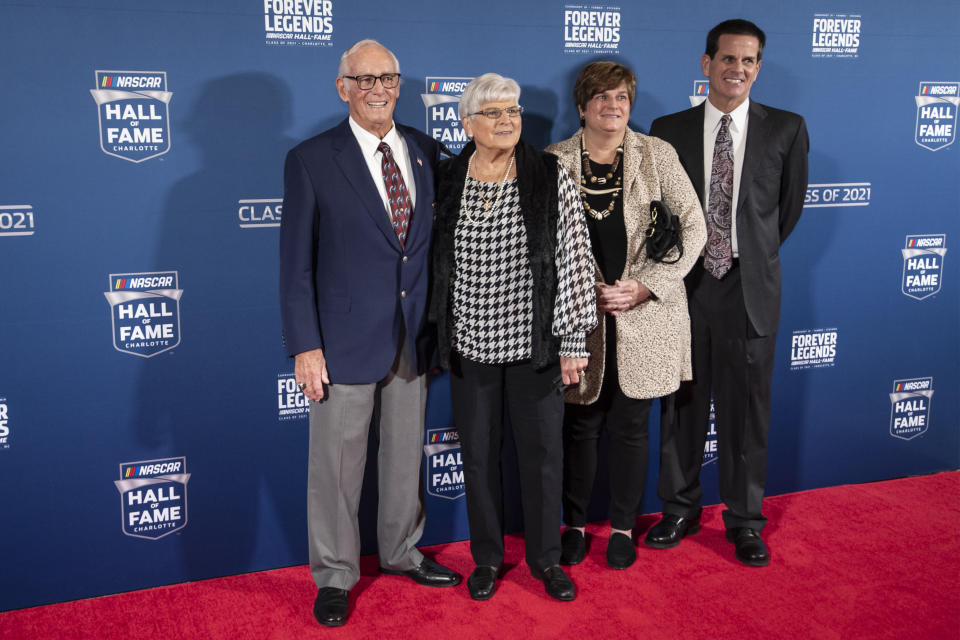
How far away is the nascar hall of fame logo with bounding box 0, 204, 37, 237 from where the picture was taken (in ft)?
8.78

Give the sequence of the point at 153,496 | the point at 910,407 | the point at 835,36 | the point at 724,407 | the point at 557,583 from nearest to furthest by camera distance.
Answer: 1. the point at 557,583
2. the point at 153,496
3. the point at 724,407
4. the point at 835,36
5. the point at 910,407

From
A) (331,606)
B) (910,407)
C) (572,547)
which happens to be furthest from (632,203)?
(910,407)

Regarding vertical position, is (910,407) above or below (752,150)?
below

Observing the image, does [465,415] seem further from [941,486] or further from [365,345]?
[941,486]

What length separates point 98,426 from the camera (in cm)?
286

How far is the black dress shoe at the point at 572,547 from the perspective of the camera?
3094mm

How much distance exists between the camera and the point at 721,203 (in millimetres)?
3021

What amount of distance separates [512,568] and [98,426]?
5.13ft

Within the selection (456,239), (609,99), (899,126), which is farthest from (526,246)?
(899,126)

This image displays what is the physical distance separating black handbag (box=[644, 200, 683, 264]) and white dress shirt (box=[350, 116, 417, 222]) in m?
0.83

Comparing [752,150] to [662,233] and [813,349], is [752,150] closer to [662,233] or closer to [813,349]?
[662,233]

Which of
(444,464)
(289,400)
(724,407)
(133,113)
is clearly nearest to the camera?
(133,113)

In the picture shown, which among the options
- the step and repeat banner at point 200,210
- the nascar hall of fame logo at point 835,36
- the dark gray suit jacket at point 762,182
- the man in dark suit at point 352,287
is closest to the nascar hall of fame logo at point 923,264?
the step and repeat banner at point 200,210

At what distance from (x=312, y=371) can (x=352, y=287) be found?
30 centimetres
